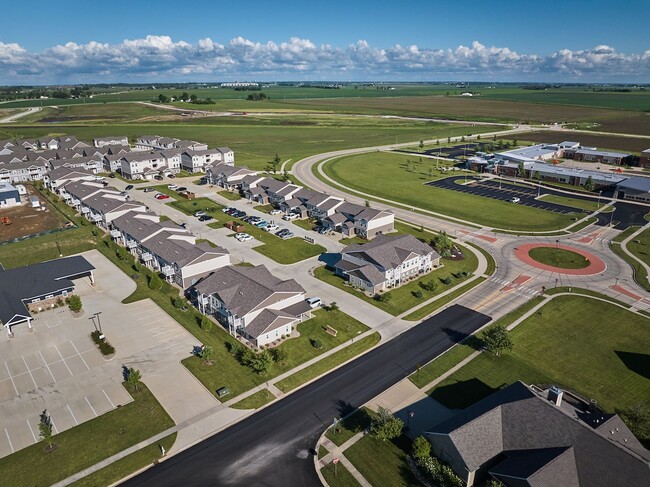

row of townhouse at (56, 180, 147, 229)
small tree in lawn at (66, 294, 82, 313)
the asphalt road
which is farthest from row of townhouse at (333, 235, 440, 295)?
row of townhouse at (56, 180, 147, 229)

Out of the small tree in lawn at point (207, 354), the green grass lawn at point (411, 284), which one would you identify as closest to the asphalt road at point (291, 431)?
the green grass lawn at point (411, 284)

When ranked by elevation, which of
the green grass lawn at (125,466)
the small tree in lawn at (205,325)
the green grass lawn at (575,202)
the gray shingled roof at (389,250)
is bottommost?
the green grass lawn at (125,466)

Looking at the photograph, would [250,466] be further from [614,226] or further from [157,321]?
[614,226]

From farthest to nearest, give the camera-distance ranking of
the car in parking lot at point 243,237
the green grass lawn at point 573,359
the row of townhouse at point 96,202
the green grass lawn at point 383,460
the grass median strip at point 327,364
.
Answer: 1. the row of townhouse at point 96,202
2. the car in parking lot at point 243,237
3. the grass median strip at point 327,364
4. the green grass lawn at point 573,359
5. the green grass lawn at point 383,460

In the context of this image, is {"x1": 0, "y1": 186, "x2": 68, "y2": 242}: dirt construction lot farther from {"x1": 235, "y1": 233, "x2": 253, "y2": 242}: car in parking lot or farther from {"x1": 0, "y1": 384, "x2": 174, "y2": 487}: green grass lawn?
{"x1": 0, "y1": 384, "x2": 174, "y2": 487}: green grass lawn

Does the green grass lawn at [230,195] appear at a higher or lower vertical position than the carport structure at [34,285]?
higher

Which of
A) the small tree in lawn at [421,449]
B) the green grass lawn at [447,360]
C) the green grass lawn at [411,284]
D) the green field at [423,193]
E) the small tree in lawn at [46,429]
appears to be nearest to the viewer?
the small tree in lawn at [421,449]

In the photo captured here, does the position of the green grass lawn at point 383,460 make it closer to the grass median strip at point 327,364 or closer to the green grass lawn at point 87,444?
the grass median strip at point 327,364

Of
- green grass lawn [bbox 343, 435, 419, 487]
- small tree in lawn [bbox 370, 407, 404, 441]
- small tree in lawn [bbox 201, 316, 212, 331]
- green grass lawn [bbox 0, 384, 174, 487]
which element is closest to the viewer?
green grass lawn [bbox 343, 435, 419, 487]
